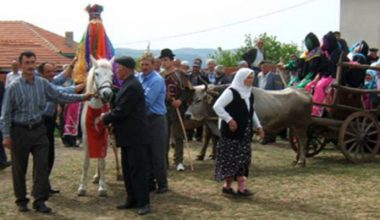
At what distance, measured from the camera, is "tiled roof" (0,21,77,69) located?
31328 mm

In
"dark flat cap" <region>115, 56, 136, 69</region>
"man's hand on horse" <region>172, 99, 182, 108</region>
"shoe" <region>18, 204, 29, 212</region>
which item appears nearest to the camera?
"dark flat cap" <region>115, 56, 136, 69</region>

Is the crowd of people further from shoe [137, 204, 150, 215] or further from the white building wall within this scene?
the white building wall

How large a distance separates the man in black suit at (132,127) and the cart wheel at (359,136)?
15.1 ft

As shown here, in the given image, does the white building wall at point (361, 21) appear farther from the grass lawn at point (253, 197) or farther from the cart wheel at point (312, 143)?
the grass lawn at point (253, 197)

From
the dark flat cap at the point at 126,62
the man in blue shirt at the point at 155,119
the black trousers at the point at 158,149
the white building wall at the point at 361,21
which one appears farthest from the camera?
the white building wall at the point at 361,21

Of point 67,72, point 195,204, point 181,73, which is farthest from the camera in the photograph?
point 181,73

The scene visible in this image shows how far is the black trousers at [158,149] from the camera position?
8023 millimetres

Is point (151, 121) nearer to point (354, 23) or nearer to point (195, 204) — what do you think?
point (195, 204)

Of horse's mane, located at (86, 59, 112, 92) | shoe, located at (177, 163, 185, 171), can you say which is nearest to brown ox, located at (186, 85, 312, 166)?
shoe, located at (177, 163, 185, 171)

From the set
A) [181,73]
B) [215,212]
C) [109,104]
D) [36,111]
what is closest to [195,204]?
[215,212]

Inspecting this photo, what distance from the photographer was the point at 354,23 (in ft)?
76.4

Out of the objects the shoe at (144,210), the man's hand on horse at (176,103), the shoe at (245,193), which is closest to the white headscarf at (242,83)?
the shoe at (245,193)

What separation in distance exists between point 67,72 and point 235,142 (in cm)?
280

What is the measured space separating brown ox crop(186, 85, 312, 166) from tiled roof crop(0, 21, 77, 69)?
21077 mm
